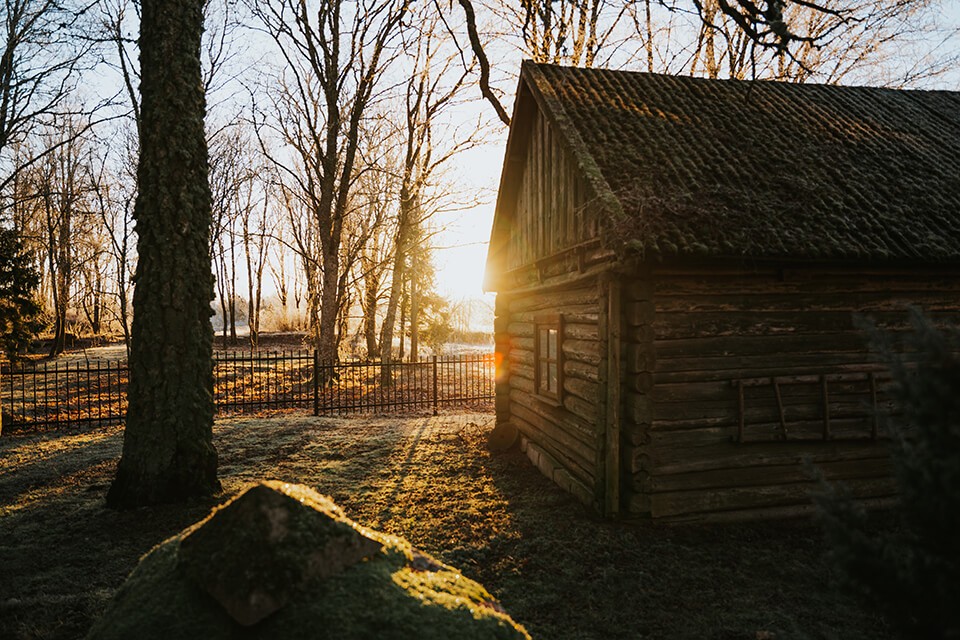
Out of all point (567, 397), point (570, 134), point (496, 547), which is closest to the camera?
point (496, 547)

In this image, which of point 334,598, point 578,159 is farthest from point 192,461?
point 578,159

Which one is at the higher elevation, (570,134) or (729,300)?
(570,134)

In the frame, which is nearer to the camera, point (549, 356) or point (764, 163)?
point (764, 163)

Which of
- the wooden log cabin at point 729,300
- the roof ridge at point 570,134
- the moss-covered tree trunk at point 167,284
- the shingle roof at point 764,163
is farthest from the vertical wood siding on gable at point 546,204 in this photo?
the moss-covered tree trunk at point 167,284

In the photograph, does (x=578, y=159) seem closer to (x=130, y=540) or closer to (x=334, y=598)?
(x=334, y=598)

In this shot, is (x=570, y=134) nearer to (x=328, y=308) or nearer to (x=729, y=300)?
(x=729, y=300)

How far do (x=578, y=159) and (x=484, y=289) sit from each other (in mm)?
5197

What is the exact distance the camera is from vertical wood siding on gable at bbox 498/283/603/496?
709cm

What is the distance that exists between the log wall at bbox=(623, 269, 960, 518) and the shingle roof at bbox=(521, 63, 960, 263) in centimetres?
55

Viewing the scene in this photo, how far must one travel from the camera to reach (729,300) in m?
6.55

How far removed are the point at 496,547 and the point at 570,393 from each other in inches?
108

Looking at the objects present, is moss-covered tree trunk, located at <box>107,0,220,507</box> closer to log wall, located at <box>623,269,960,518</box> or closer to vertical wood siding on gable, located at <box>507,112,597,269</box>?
vertical wood siding on gable, located at <box>507,112,597,269</box>

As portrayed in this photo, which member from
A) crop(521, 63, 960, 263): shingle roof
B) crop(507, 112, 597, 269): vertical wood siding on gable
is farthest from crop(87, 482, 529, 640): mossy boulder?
crop(507, 112, 597, 269): vertical wood siding on gable

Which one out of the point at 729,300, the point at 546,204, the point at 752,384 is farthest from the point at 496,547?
the point at 546,204
